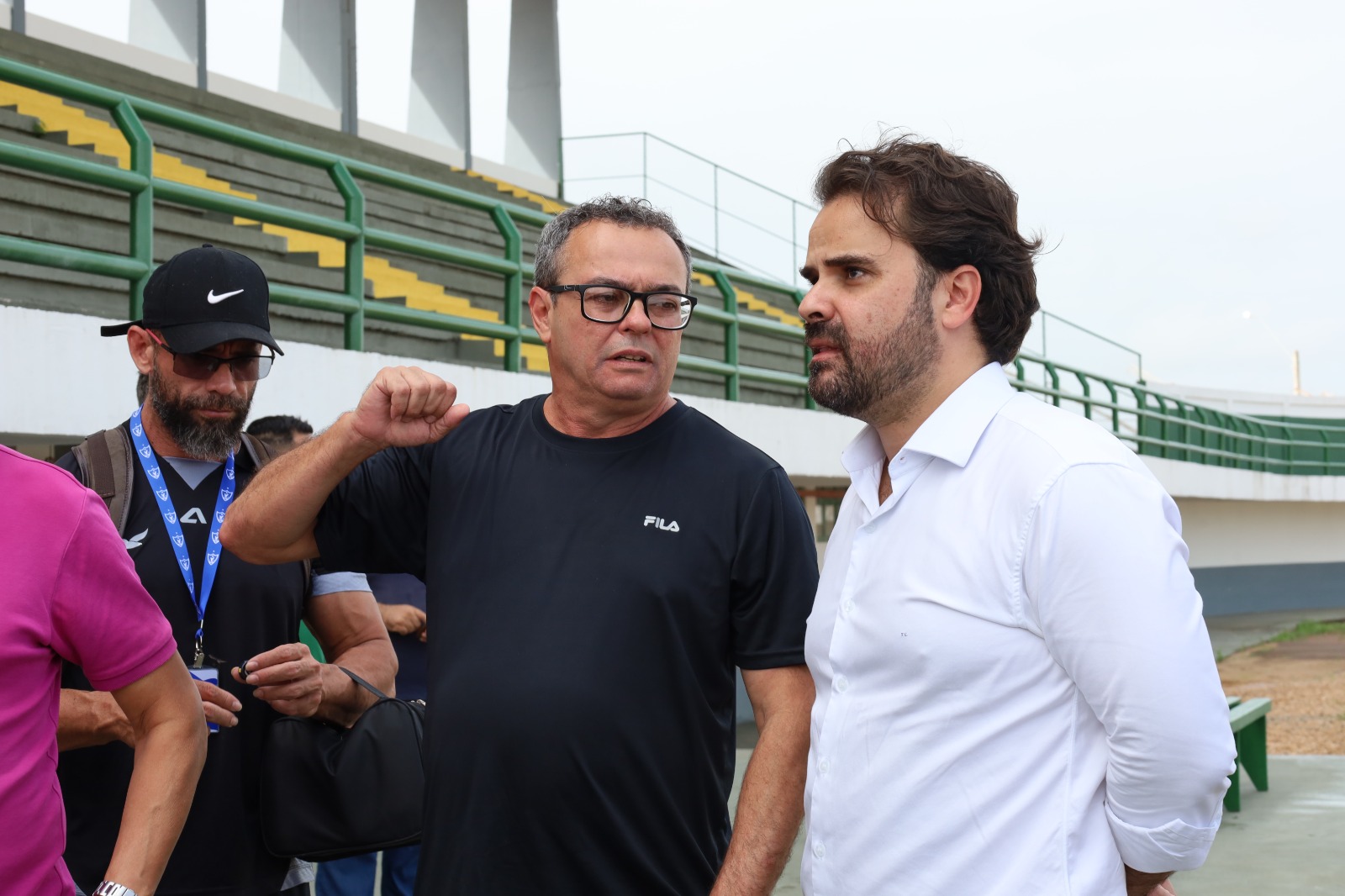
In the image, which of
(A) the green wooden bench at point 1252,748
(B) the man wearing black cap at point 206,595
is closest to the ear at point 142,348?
(B) the man wearing black cap at point 206,595

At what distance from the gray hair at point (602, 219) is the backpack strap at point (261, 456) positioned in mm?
858

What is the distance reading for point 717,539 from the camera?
240 centimetres

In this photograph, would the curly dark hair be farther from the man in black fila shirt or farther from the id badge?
the id badge

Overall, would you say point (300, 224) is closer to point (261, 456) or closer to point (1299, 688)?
point (261, 456)

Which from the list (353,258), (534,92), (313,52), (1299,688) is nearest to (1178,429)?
(1299,688)

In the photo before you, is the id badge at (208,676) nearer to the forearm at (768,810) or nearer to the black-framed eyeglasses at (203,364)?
the black-framed eyeglasses at (203,364)

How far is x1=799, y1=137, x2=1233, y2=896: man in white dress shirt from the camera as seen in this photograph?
1.80m

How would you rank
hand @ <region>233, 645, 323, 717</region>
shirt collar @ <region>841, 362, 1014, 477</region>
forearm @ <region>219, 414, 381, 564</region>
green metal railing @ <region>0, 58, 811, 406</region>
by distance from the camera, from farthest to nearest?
green metal railing @ <region>0, 58, 811, 406</region> < hand @ <region>233, 645, 323, 717</region> < forearm @ <region>219, 414, 381, 564</region> < shirt collar @ <region>841, 362, 1014, 477</region>

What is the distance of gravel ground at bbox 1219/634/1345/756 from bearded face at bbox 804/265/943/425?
8635 mm

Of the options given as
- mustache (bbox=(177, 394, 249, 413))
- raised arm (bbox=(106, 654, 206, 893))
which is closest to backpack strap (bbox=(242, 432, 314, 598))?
mustache (bbox=(177, 394, 249, 413))

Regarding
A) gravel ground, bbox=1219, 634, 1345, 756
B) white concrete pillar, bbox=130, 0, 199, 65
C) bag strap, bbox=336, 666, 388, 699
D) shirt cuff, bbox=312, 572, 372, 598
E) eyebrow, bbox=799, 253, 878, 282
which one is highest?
white concrete pillar, bbox=130, 0, 199, 65

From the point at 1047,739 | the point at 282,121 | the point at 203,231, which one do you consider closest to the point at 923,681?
the point at 1047,739

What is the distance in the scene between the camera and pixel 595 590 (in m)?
2.37

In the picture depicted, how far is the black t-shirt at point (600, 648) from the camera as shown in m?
2.32
